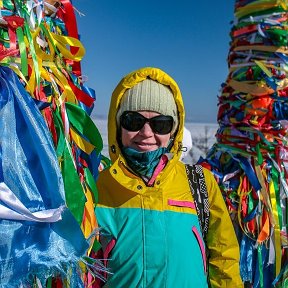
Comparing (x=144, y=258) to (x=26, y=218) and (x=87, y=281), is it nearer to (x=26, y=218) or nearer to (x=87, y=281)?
(x=87, y=281)

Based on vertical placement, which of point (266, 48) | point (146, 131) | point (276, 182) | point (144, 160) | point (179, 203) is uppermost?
point (266, 48)

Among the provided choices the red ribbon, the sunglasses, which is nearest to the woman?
the sunglasses

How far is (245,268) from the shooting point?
247 cm

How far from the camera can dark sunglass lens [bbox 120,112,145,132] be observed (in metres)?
1.76

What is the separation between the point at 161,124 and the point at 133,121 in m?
0.12

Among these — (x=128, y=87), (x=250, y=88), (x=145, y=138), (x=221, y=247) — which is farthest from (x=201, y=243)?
(x=250, y=88)

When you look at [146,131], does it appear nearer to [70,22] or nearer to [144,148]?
[144,148]

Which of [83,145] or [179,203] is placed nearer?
[83,145]

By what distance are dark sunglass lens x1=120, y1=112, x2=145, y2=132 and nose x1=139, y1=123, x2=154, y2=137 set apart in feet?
0.05

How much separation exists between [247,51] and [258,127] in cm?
49

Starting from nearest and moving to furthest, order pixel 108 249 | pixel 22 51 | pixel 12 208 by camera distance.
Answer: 1. pixel 12 208
2. pixel 22 51
3. pixel 108 249

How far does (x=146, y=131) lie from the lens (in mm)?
1742

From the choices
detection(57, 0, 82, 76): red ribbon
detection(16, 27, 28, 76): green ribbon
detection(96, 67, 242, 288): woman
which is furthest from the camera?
detection(96, 67, 242, 288): woman

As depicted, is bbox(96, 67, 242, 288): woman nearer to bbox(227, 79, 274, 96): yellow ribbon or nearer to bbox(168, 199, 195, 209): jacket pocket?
bbox(168, 199, 195, 209): jacket pocket
